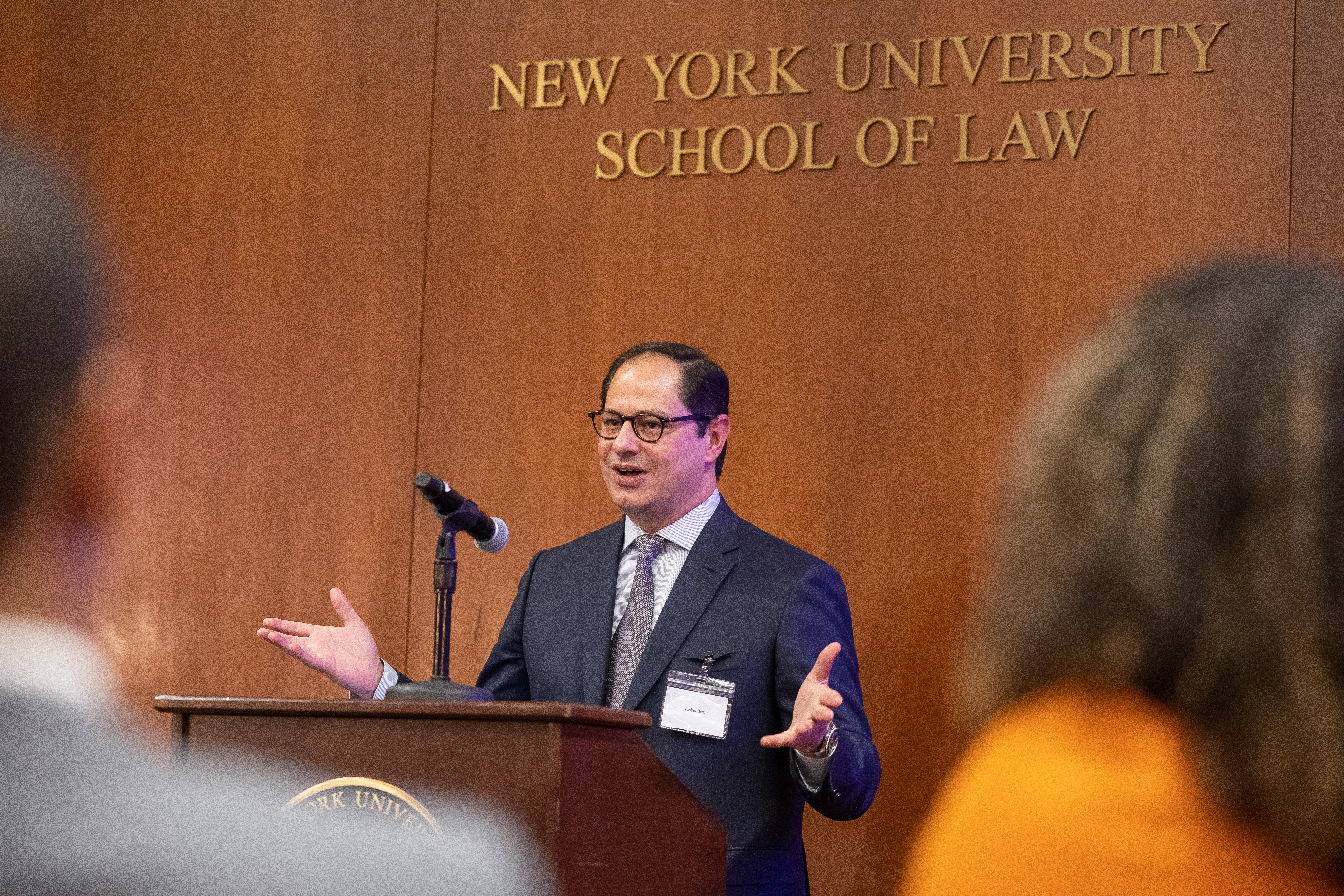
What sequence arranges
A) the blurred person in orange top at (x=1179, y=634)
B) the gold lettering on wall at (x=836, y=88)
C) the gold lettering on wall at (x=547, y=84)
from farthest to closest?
the gold lettering on wall at (x=547, y=84)
the gold lettering on wall at (x=836, y=88)
the blurred person in orange top at (x=1179, y=634)

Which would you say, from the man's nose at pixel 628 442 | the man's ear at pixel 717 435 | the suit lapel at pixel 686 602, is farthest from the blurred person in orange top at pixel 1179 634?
the man's ear at pixel 717 435

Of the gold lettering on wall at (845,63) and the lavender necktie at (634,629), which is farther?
the gold lettering on wall at (845,63)

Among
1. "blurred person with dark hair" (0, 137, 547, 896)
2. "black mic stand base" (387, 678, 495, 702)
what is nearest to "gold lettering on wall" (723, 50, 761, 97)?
"black mic stand base" (387, 678, 495, 702)

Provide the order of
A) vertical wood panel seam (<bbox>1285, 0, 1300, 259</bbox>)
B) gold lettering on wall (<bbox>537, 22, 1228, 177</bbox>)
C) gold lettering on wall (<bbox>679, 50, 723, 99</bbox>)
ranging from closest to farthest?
vertical wood panel seam (<bbox>1285, 0, 1300, 259</bbox>), gold lettering on wall (<bbox>537, 22, 1228, 177</bbox>), gold lettering on wall (<bbox>679, 50, 723, 99</bbox>)

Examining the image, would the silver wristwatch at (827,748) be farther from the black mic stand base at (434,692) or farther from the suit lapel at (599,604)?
the black mic stand base at (434,692)

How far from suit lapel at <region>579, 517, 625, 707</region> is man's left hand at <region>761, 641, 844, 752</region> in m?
0.72

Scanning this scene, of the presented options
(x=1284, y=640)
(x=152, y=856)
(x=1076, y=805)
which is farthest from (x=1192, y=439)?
(x=152, y=856)

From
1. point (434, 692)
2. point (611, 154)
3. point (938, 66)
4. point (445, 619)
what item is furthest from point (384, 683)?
point (938, 66)

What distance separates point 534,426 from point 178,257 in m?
1.43

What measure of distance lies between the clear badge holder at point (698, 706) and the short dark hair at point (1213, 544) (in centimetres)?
224

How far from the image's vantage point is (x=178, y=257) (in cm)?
495

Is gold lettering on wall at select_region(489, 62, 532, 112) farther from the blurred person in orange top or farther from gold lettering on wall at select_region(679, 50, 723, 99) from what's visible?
the blurred person in orange top

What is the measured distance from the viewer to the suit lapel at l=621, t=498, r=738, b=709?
3396 millimetres

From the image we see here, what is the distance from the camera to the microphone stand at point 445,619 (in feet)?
8.23
